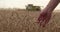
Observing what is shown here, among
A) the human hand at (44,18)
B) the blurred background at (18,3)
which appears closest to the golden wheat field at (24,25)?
the human hand at (44,18)

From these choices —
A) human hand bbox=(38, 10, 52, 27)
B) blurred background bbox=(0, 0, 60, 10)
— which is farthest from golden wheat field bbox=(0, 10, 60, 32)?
blurred background bbox=(0, 0, 60, 10)

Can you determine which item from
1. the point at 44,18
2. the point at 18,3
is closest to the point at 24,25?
the point at 44,18

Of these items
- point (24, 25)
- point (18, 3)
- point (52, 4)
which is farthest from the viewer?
point (18, 3)

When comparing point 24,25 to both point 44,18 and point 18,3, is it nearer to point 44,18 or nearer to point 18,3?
point 44,18

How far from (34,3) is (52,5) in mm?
1989

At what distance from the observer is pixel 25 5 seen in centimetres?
255

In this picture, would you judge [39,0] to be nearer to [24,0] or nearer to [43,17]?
[24,0]

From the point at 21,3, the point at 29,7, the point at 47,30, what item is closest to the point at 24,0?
the point at 21,3

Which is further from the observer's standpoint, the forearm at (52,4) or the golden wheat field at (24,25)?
the golden wheat field at (24,25)

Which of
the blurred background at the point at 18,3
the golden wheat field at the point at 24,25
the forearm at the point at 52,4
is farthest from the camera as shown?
the blurred background at the point at 18,3

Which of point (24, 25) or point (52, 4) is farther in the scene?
point (24, 25)

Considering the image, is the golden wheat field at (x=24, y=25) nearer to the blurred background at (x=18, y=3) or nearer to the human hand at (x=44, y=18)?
the human hand at (x=44, y=18)

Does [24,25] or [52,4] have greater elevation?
[52,4]

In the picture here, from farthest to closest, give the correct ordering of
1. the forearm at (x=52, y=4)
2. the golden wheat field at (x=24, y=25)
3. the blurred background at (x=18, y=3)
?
the blurred background at (x=18, y=3) < the golden wheat field at (x=24, y=25) < the forearm at (x=52, y=4)
